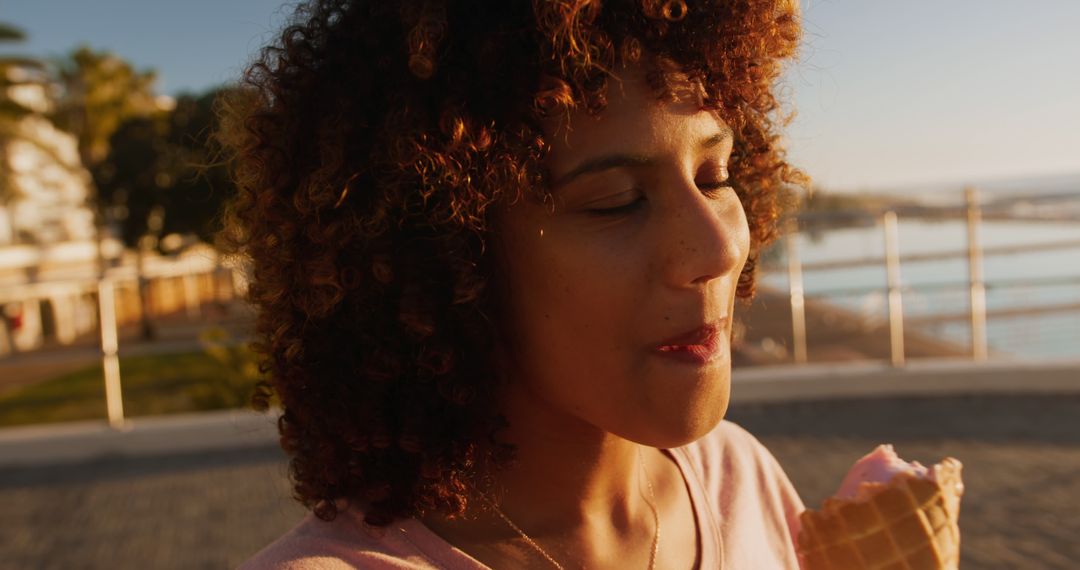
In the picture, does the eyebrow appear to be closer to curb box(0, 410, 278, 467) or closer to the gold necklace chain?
the gold necklace chain

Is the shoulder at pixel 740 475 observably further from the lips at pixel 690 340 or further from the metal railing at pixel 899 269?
the metal railing at pixel 899 269

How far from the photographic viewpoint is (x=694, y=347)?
1229mm

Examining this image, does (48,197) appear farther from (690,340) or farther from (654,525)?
(690,340)

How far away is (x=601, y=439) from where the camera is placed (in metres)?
1.43

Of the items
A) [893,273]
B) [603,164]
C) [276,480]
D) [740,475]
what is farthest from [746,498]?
[893,273]

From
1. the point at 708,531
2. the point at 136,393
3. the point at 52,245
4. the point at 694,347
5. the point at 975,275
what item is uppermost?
the point at 52,245

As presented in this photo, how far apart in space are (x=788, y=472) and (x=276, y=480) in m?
3.10

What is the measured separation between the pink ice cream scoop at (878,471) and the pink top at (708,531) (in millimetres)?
164

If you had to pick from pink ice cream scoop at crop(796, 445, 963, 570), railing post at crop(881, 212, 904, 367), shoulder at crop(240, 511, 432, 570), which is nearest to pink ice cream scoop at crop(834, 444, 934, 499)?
pink ice cream scoop at crop(796, 445, 963, 570)

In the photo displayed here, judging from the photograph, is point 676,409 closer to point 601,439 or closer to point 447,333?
point 601,439

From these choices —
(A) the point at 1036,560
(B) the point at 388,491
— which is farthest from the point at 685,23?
(A) the point at 1036,560

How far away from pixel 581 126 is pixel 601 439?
0.51m

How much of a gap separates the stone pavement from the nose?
9.52ft

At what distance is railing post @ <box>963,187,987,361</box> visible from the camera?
665cm
